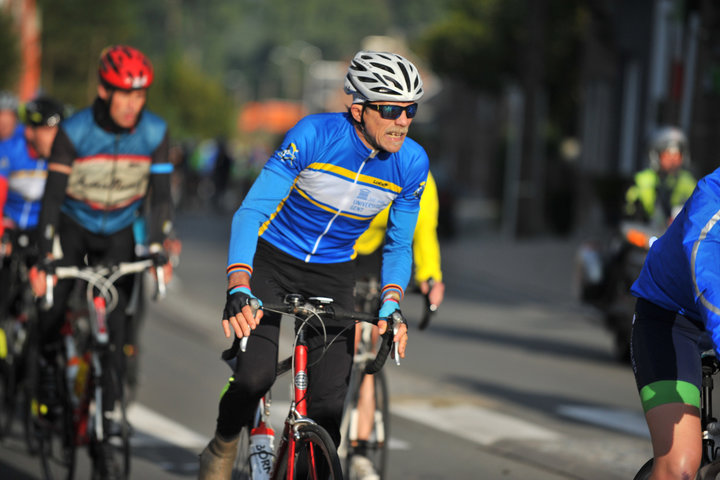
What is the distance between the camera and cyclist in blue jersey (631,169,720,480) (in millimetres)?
3768

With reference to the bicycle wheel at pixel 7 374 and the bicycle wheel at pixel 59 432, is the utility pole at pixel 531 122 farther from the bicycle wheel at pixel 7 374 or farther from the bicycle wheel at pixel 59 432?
the bicycle wheel at pixel 59 432

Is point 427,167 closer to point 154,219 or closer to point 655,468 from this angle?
point 655,468

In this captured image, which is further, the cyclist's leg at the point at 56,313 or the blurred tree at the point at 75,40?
the blurred tree at the point at 75,40

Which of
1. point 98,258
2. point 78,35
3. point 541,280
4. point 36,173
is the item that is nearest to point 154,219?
point 98,258

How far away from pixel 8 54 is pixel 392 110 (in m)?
42.1

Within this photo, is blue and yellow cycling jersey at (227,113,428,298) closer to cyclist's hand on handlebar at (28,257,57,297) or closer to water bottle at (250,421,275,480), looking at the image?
water bottle at (250,421,275,480)

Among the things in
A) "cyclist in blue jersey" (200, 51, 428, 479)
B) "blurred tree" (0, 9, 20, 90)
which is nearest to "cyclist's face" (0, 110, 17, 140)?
"cyclist in blue jersey" (200, 51, 428, 479)

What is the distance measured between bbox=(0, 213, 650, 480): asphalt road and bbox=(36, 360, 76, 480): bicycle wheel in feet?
0.95

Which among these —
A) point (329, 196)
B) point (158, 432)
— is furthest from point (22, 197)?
point (329, 196)

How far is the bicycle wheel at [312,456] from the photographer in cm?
416

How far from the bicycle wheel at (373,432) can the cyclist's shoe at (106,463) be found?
1.10 m

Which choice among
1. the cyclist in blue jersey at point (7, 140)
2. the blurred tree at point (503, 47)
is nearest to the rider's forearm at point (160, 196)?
the cyclist in blue jersey at point (7, 140)

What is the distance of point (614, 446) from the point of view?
7.66 metres

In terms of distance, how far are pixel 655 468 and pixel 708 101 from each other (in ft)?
55.8
